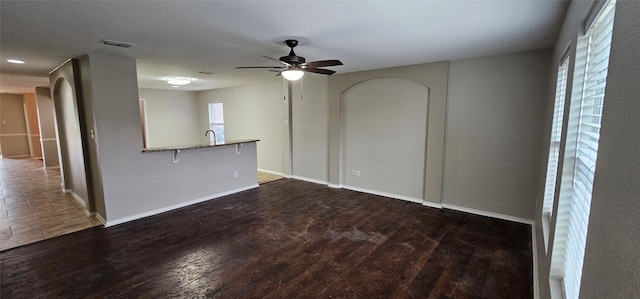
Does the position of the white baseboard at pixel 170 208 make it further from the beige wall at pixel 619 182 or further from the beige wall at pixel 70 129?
the beige wall at pixel 619 182

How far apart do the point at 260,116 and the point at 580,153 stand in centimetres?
638

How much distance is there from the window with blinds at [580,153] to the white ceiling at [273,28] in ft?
2.94

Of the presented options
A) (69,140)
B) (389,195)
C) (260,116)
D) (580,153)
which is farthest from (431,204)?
(69,140)

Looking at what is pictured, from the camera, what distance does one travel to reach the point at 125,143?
385cm

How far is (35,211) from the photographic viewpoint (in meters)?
4.23

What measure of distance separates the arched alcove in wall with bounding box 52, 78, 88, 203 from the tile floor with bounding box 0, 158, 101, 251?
27cm

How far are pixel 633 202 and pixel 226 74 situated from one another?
5550 millimetres

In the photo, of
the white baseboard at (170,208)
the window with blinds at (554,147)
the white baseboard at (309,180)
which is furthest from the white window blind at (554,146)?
the white baseboard at (170,208)

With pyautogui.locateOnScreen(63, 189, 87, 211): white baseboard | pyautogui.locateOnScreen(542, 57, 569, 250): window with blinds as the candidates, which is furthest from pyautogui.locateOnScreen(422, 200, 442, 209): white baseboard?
pyautogui.locateOnScreen(63, 189, 87, 211): white baseboard

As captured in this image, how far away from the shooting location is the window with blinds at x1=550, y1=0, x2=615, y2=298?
3.85 ft

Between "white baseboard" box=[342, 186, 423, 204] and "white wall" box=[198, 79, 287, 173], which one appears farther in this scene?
"white wall" box=[198, 79, 287, 173]

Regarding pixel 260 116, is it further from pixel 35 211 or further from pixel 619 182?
pixel 619 182

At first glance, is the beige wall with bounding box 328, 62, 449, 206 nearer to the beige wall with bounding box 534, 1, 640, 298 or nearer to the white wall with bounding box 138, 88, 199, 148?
the beige wall with bounding box 534, 1, 640, 298

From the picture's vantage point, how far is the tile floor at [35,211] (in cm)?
346
